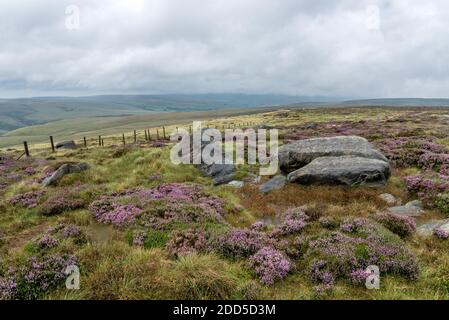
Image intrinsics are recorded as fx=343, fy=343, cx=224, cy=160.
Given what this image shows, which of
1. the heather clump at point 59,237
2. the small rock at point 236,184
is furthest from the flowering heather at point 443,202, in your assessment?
the heather clump at point 59,237

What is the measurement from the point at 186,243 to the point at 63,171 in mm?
14826

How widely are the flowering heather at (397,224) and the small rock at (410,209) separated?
2107 millimetres

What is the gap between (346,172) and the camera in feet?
62.0

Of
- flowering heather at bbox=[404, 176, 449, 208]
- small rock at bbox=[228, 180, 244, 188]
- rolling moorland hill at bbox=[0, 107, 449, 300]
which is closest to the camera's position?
rolling moorland hill at bbox=[0, 107, 449, 300]

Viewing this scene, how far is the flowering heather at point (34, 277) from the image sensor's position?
8.77m

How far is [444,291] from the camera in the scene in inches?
337

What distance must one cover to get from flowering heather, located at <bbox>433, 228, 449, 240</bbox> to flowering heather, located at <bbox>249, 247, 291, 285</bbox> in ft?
19.3

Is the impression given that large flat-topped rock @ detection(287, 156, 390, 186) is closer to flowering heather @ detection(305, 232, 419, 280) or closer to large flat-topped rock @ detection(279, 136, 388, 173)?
large flat-topped rock @ detection(279, 136, 388, 173)

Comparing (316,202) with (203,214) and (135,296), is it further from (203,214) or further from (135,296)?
(135,296)

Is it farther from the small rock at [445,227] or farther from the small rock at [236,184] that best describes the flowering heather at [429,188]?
the small rock at [236,184]

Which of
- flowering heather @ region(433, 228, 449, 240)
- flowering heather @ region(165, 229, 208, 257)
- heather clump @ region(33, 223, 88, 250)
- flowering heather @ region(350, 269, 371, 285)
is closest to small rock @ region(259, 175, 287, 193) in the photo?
flowering heather @ region(165, 229, 208, 257)

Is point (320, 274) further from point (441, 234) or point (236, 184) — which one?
point (236, 184)

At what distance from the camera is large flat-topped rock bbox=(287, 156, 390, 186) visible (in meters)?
18.8
